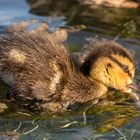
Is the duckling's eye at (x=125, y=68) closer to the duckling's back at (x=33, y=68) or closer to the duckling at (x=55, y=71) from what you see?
the duckling at (x=55, y=71)

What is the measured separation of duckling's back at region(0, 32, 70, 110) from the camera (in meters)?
3.66

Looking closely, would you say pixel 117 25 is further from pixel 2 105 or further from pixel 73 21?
pixel 2 105

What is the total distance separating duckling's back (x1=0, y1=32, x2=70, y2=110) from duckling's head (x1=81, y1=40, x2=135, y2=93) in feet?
0.52

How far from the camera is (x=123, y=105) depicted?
12.6 feet

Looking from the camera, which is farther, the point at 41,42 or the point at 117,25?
the point at 117,25

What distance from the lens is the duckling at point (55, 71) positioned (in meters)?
3.66

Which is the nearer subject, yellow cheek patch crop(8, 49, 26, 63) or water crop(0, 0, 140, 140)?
water crop(0, 0, 140, 140)

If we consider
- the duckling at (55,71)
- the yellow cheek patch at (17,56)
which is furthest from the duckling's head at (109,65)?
the yellow cheek patch at (17,56)

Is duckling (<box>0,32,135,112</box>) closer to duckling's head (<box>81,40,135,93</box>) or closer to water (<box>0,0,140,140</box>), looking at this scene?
duckling's head (<box>81,40,135,93</box>)

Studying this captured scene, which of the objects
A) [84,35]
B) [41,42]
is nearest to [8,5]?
[84,35]

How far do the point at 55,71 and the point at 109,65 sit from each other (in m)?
0.34

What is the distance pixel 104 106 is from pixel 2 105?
0.62 metres

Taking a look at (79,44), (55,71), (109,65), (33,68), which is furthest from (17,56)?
(79,44)

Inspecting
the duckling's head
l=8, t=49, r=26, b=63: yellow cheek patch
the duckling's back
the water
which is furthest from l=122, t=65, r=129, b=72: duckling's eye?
l=8, t=49, r=26, b=63: yellow cheek patch
